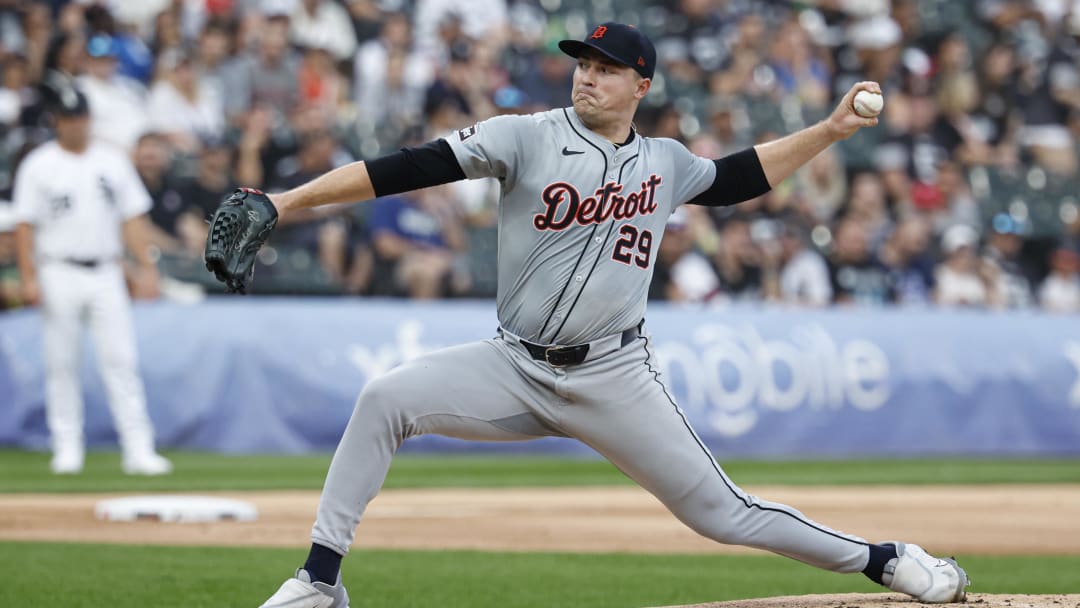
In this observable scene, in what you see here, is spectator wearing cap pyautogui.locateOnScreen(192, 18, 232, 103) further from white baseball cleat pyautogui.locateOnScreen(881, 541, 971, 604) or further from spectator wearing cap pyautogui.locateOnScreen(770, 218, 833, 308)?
white baseball cleat pyautogui.locateOnScreen(881, 541, 971, 604)

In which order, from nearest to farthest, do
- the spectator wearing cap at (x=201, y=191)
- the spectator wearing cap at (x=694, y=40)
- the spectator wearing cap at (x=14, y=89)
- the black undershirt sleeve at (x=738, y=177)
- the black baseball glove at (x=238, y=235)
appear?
the black baseball glove at (x=238, y=235), the black undershirt sleeve at (x=738, y=177), the spectator wearing cap at (x=201, y=191), the spectator wearing cap at (x=14, y=89), the spectator wearing cap at (x=694, y=40)

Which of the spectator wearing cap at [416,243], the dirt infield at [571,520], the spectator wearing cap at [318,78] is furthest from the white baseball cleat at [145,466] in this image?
the spectator wearing cap at [318,78]

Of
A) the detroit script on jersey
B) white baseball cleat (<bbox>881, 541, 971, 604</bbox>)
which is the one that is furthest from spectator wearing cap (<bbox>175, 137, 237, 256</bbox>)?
white baseball cleat (<bbox>881, 541, 971, 604</bbox>)

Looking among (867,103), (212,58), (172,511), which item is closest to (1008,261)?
(212,58)

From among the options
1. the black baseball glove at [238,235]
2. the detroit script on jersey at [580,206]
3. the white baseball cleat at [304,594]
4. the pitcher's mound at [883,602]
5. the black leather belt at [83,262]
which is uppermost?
the detroit script on jersey at [580,206]

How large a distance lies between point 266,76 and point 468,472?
490cm

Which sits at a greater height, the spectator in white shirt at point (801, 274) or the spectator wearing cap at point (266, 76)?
the spectator wearing cap at point (266, 76)

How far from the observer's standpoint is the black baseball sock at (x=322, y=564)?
178 inches

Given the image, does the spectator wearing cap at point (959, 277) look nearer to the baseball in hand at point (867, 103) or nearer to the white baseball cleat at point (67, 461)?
the white baseball cleat at point (67, 461)

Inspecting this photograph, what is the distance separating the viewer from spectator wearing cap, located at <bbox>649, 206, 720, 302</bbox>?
14.2 metres

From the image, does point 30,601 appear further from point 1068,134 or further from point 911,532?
point 1068,134

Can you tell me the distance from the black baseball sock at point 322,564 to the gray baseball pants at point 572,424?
49mm

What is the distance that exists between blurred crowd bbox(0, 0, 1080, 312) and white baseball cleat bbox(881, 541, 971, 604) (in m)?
8.96

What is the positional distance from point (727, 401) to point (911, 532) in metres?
4.72
